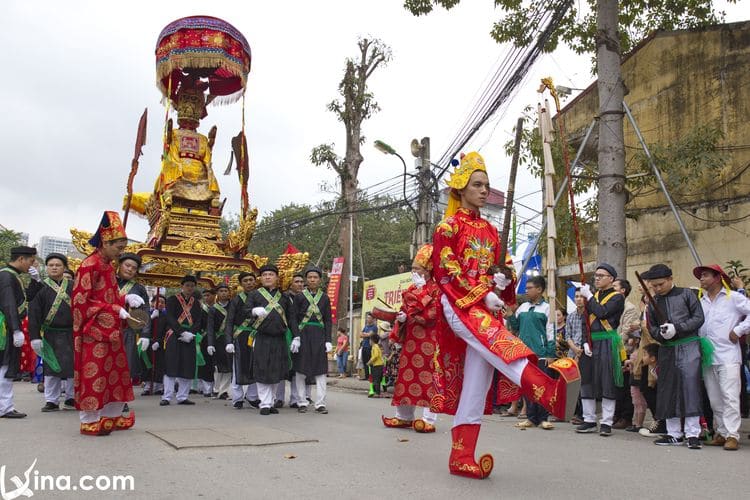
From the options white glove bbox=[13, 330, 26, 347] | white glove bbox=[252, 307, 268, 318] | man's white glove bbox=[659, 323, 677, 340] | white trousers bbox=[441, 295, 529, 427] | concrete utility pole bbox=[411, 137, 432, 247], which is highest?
concrete utility pole bbox=[411, 137, 432, 247]

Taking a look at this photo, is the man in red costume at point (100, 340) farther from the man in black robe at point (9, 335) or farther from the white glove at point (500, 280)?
the white glove at point (500, 280)

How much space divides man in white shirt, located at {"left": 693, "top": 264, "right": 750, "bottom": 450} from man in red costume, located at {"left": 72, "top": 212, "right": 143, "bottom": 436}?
5654 mm

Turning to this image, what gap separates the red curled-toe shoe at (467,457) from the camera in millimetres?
4508

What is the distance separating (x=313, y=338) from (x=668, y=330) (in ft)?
15.1

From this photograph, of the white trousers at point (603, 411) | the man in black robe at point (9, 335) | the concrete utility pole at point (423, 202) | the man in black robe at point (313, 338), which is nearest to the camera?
the man in black robe at point (9, 335)

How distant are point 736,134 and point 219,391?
10.3 m

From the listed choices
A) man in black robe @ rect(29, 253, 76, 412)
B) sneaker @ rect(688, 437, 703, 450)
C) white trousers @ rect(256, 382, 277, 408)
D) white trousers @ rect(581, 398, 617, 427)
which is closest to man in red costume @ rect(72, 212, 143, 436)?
man in black robe @ rect(29, 253, 76, 412)

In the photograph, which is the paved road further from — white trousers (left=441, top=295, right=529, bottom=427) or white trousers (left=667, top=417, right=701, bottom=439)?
white trousers (left=441, top=295, right=529, bottom=427)

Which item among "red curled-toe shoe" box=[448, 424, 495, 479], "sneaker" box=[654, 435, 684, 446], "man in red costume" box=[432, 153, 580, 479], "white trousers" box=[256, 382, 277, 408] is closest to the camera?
"man in red costume" box=[432, 153, 580, 479]

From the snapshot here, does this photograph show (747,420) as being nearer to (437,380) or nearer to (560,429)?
(560,429)

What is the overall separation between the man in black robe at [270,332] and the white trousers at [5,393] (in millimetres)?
2773

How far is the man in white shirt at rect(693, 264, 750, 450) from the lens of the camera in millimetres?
6441

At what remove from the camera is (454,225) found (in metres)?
4.82

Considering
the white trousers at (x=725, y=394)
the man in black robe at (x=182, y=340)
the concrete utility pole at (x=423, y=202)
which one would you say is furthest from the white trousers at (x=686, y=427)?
the concrete utility pole at (x=423, y=202)
